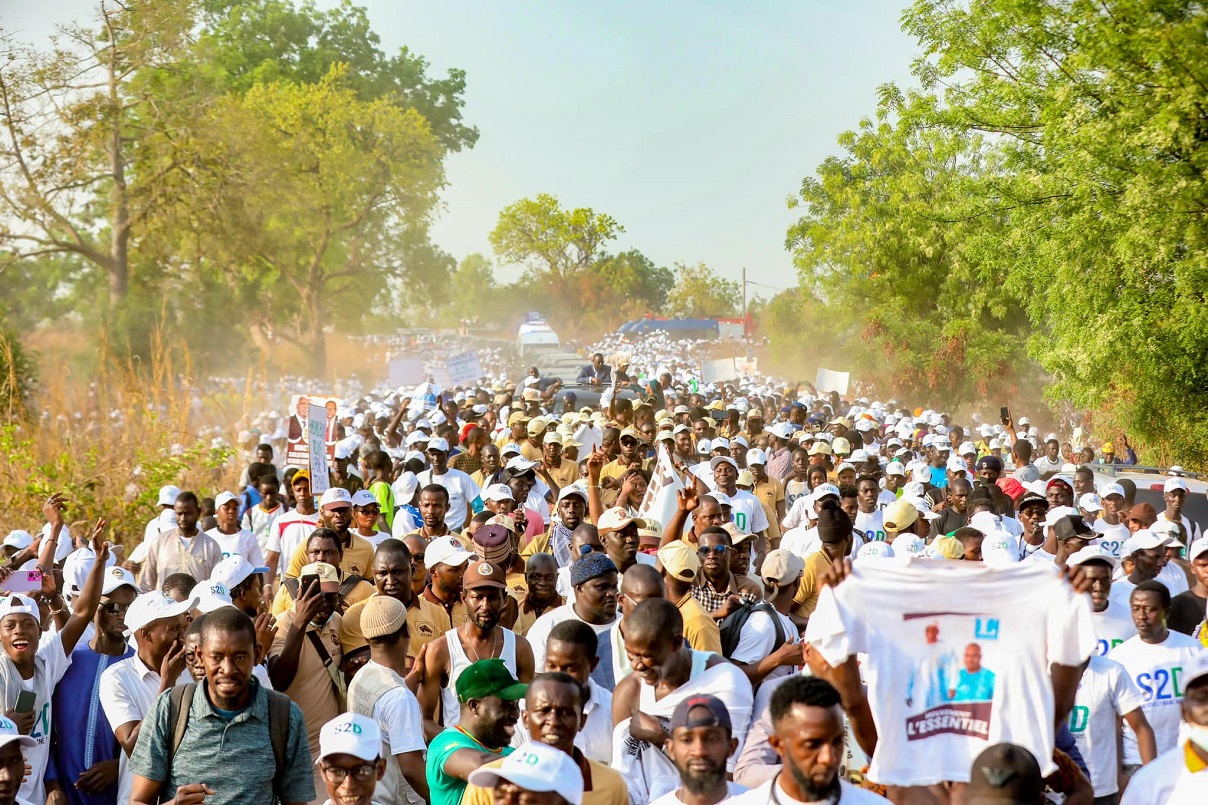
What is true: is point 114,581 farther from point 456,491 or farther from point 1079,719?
point 456,491

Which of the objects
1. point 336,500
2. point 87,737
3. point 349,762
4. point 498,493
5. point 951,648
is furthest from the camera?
point 498,493

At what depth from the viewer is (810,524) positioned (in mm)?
9367

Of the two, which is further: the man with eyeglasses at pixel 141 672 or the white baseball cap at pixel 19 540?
the white baseball cap at pixel 19 540

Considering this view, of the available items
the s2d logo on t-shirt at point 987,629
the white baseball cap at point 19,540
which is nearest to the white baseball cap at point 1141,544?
the s2d logo on t-shirt at point 987,629

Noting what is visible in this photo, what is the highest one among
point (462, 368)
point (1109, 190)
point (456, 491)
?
point (1109, 190)

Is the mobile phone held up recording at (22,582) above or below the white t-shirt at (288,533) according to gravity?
above

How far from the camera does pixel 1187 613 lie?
22.5 feet

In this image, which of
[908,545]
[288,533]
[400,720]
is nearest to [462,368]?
[288,533]

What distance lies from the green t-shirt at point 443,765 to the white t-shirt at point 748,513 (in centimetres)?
546

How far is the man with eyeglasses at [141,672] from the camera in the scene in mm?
5426

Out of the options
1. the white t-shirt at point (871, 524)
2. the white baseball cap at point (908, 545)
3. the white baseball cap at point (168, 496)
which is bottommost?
the white t-shirt at point (871, 524)

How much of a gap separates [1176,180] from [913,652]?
15329 millimetres

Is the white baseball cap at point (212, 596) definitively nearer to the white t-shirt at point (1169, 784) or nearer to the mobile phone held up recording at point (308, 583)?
the mobile phone held up recording at point (308, 583)

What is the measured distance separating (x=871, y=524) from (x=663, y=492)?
187 centimetres
